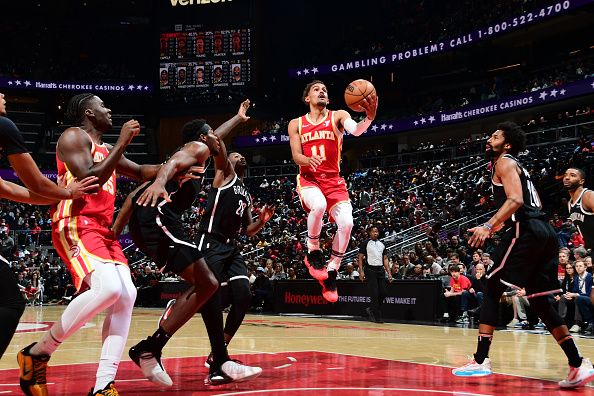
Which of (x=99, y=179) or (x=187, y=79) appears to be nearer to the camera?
(x=99, y=179)

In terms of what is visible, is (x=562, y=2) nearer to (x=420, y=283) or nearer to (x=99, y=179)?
(x=420, y=283)

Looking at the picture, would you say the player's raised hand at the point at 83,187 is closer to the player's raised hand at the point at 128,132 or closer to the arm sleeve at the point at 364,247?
the player's raised hand at the point at 128,132

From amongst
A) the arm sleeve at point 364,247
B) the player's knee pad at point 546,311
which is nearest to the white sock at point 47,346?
the player's knee pad at point 546,311

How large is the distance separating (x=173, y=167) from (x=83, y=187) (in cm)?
91

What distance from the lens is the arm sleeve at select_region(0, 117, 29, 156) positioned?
3992 millimetres

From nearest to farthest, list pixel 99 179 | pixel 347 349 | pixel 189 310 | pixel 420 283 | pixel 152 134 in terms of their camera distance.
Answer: pixel 99 179, pixel 189 310, pixel 347 349, pixel 420 283, pixel 152 134

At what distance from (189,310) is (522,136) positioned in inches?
133

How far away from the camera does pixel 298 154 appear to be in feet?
24.5

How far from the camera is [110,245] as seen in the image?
5.03 metres

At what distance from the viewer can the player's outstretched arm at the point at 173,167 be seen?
5020 millimetres

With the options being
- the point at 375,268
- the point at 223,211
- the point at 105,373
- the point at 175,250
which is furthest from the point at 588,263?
the point at 105,373

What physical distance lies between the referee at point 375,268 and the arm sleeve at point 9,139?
10053 millimetres

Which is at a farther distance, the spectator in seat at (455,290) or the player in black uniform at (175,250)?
the spectator in seat at (455,290)

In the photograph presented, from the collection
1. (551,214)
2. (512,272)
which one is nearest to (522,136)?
(512,272)
